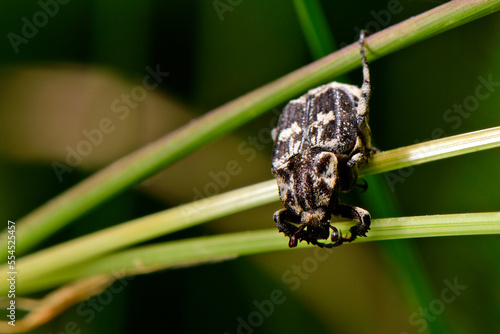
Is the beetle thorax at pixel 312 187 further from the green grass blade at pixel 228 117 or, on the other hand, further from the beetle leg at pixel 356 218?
the green grass blade at pixel 228 117

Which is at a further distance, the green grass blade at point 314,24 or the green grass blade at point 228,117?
the green grass blade at point 314,24

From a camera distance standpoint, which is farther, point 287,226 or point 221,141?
point 221,141

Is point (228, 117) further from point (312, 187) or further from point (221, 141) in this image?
point (221, 141)

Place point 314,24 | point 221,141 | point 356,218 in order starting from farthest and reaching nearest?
point 221,141
point 314,24
point 356,218

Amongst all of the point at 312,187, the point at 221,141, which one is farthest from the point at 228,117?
the point at 221,141

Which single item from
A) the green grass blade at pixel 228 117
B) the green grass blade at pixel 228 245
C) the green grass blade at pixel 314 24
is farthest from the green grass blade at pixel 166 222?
the green grass blade at pixel 314 24

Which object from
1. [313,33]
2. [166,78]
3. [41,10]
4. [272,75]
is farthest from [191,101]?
[313,33]

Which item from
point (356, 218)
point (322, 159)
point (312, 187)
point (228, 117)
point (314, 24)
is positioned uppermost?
point (314, 24)
